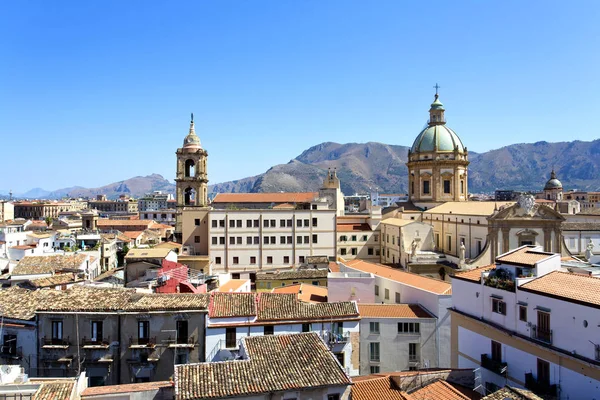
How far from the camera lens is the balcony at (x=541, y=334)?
54.6ft

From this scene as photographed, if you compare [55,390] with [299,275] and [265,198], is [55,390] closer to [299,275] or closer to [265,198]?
[299,275]

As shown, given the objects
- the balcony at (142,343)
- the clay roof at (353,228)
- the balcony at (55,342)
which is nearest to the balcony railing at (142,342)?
the balcony at (142,343)

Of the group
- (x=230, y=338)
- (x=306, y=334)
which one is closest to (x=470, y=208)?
(x=230, y=338)

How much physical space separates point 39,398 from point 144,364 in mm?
6435

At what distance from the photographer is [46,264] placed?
3759cm

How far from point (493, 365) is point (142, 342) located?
586 inches

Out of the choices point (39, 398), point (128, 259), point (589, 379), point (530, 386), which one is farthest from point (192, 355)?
point (128, 259)

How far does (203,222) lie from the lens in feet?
187

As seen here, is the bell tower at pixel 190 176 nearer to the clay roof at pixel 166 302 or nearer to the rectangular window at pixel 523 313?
the clay roof at pixel 166 302

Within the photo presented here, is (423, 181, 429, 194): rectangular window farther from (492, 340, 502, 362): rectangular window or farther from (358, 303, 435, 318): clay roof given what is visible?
(492, 340, 502, 362): rectangular window

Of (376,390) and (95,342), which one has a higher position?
(95,342)

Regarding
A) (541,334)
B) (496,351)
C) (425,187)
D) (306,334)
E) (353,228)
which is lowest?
(496,351)

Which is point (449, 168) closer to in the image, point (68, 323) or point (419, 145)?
point (419, 145)

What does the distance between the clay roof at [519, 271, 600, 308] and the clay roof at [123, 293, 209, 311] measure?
13.6m
